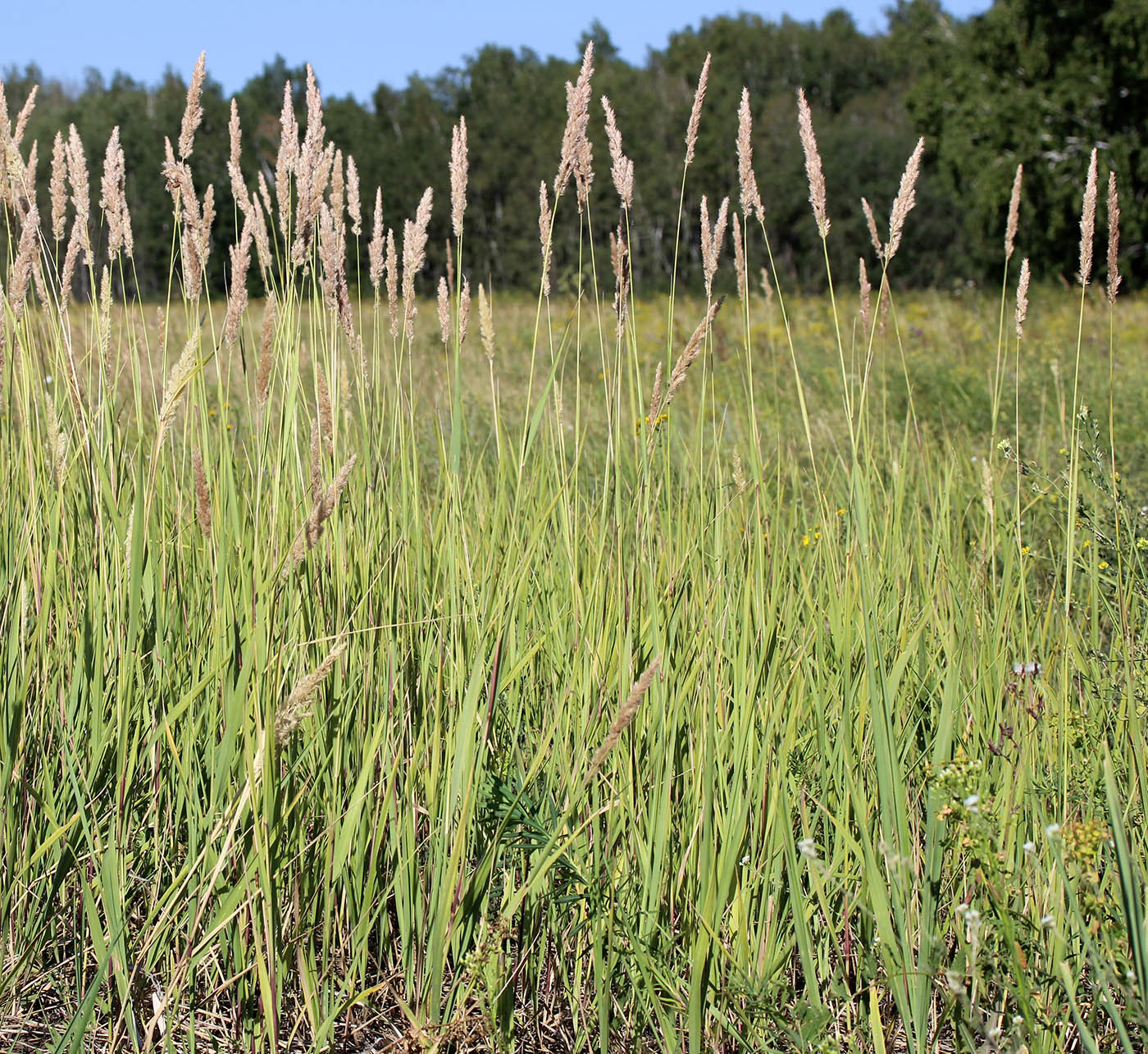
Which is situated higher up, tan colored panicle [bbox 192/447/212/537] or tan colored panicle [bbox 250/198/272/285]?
tan colored panicle [bbox 250/198/272/285]

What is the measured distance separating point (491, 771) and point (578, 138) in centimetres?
89

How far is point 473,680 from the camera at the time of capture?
1221 millimetres

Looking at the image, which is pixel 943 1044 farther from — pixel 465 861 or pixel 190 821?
pixel 190 821

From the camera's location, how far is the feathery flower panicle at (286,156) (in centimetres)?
154

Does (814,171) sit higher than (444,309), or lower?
higher

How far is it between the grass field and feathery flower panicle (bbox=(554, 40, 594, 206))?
13mm

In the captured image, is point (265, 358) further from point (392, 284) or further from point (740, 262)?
point (740, 262)

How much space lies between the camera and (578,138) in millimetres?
1441

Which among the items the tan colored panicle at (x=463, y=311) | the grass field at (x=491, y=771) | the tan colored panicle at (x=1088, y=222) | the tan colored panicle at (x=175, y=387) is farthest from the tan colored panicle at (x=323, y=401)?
the tan colored panicle at (x=1088, y=222)

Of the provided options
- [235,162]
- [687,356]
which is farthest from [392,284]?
[687,356]

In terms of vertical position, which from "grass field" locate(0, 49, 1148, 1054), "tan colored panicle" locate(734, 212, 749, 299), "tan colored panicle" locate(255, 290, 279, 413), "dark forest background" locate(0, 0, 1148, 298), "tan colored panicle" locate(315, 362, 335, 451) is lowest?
"grass field" locate(0, 49, 1148, 1054)

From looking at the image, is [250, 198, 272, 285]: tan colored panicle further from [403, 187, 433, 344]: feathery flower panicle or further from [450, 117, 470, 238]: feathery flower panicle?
[450, 117, 470, 238]: feathery flower panicle

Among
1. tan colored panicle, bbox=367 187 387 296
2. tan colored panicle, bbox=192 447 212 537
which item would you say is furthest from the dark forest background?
tan colored panicle, bbox=192 447 212 537

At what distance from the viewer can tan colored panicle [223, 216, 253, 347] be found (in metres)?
1.36
